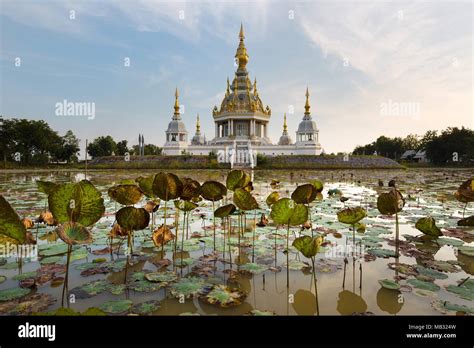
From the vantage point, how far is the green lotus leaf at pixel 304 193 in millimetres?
3607

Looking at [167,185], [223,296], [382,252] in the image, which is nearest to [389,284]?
[382,252]

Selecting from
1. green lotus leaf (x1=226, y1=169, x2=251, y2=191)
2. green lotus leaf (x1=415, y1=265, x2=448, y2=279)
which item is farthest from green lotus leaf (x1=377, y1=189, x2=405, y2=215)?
green lotus leaf (x1=226, y1=169, x2=251, y2=191)

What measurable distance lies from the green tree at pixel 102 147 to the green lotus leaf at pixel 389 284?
62992mm

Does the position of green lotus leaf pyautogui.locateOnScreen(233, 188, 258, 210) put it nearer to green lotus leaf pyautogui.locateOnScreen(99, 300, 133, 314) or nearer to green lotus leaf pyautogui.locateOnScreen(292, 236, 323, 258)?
green lotus leaf pyautogui.locateOnScreen(292, 236, 323, 258)

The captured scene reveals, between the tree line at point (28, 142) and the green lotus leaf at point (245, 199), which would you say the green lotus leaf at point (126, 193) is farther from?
the tree line at point (28, 142)

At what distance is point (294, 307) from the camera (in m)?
2.40

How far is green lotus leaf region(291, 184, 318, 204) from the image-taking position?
3607mm

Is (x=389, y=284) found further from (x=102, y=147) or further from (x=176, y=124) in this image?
(x=102, y=147)

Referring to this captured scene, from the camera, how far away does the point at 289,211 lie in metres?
3.22

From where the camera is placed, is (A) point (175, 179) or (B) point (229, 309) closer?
(B) point (229, 309)

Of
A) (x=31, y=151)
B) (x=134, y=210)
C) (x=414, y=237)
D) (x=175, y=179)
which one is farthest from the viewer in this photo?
(x=31, y=151)

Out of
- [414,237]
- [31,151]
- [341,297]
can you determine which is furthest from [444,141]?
[31,151]
